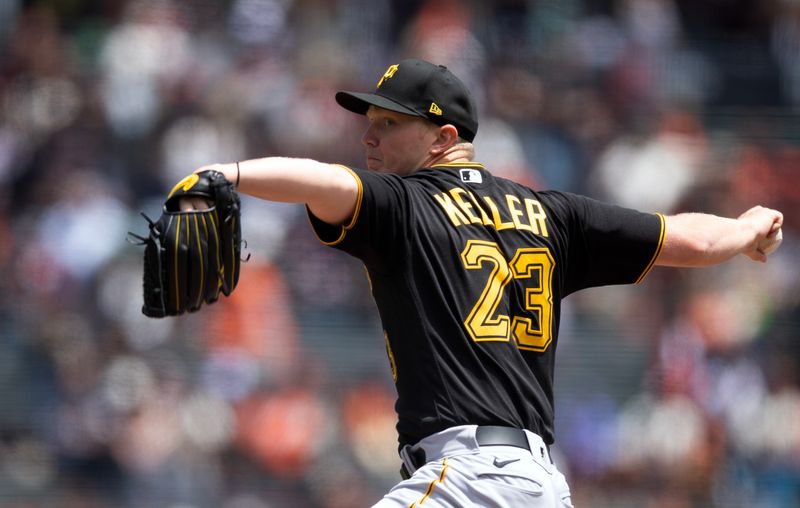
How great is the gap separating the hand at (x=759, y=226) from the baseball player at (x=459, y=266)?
207mm

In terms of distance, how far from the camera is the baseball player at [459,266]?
3.44 meters

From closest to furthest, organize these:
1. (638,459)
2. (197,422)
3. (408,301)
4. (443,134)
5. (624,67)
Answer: (408,301)
(443,134)
(197,422)
(638,459)
(624,67)

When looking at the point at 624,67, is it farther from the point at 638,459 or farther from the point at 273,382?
the point at 273,382

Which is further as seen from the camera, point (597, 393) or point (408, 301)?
point (597, 393)

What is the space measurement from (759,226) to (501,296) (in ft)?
3.70

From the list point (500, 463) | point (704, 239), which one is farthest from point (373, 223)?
point (704, 239)

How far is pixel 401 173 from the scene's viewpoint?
402cm

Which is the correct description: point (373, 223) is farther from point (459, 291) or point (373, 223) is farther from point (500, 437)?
point (500, 437)

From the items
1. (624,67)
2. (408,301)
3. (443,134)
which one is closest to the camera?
(408,301)

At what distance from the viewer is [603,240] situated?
13.0 ft

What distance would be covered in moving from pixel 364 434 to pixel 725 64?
4.80m

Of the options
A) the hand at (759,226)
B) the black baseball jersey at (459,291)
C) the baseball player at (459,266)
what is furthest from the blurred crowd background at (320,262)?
the black baseball jersey at (459,291)

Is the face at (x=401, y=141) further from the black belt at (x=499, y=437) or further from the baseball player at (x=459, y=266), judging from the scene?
the black belt at (x=499, y=437)

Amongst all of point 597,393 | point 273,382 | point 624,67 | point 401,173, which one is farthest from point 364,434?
point 401,173
